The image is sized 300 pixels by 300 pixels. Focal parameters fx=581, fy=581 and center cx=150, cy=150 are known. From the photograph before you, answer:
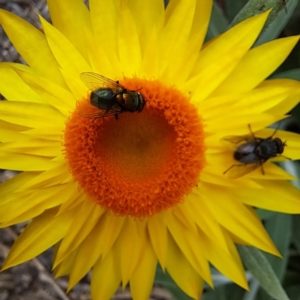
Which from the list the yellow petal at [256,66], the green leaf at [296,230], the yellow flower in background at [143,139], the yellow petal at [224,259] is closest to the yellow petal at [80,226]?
the yellow flower in background at [143,139]

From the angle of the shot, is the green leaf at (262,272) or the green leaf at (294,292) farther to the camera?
the green leaf at (294,292)

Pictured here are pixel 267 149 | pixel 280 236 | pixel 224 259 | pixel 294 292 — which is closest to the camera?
pixel 267 149

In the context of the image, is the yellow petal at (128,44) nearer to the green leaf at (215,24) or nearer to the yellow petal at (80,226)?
the yellow petal at (80,226)

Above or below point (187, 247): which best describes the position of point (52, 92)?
above

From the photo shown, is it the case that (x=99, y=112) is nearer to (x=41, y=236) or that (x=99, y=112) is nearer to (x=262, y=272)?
(x=41, y=236)

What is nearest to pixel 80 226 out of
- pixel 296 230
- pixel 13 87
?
pixel 13 87
